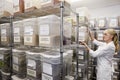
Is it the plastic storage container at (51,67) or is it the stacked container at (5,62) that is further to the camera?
the stacked container at (5,62)

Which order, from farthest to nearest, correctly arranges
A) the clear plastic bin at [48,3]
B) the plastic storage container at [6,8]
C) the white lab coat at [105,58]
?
1. the white lab coat at [105,58]
2. the plastic storage container at [6,8]
3. the clear plastic bin at [48,3]

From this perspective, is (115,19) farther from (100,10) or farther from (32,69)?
(32,69)

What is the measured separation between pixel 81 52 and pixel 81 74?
43 centimetres

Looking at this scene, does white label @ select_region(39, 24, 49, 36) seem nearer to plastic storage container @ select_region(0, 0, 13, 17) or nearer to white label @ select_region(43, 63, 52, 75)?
white label @ select_region(43, 63, 52, 75)

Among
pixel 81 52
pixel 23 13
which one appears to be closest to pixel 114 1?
pixel 81 52

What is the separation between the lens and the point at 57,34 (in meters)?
1.54

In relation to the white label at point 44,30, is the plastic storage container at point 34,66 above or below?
below

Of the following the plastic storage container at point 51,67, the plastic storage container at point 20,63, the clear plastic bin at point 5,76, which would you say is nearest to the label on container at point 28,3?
the plastic storage container at point 20,63

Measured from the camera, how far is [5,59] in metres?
2.09

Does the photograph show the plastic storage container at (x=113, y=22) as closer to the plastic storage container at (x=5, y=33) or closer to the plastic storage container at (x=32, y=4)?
the plastic storage container at (x=32, y=4)

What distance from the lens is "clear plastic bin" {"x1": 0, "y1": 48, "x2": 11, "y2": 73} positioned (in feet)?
6.85

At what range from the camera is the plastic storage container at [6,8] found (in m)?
2.06

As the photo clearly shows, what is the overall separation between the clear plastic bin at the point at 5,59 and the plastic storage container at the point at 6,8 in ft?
1.85

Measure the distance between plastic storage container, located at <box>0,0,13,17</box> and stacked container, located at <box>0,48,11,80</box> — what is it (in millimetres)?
→ 569
